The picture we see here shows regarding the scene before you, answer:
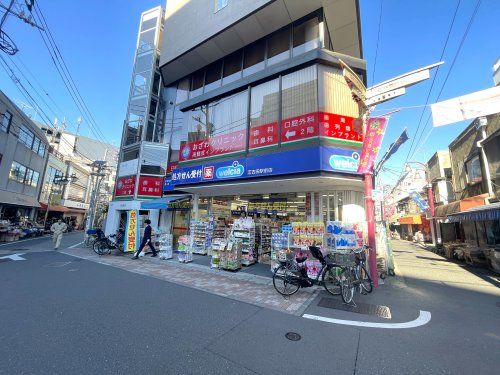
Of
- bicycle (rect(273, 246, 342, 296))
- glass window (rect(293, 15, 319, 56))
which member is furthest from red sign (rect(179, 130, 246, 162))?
bicycle (rect(273, 246, 342, 296))

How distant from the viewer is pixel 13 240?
66.7ft

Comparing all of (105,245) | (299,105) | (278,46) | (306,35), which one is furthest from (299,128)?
(105,245)

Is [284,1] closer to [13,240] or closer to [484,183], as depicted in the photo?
[484,183]

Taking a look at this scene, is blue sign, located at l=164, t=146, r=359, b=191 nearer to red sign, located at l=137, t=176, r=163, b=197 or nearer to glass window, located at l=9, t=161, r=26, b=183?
red sign, located at l=137, t=176, r=163, b=197

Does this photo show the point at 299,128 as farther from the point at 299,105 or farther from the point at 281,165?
the point at 281,165

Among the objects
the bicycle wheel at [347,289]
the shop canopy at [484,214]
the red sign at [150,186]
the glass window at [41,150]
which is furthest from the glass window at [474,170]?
the glass window at [41,150]

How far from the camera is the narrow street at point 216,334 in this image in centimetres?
352

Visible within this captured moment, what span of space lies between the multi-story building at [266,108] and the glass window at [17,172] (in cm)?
1961

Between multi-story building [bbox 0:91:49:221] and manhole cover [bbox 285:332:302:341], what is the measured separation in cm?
2909

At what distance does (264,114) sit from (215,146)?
3.01m

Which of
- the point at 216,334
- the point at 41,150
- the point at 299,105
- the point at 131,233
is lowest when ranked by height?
the point at 216,334

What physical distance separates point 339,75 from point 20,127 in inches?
1292

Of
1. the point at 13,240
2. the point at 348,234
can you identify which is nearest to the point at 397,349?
the point at 348,234

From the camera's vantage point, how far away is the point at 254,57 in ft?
43.4
